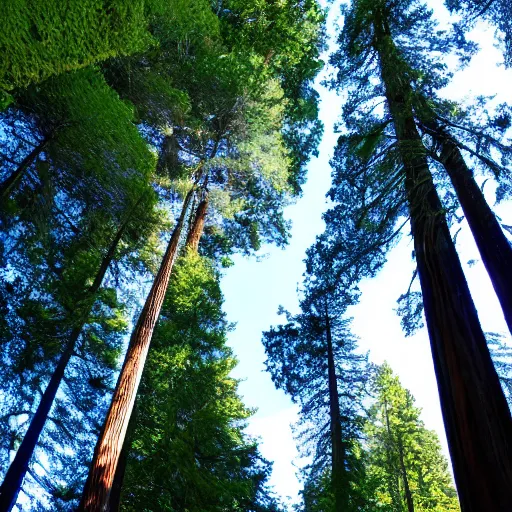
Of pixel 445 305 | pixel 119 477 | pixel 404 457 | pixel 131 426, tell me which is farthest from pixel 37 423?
pixel 404 457

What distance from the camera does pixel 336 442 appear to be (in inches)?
429

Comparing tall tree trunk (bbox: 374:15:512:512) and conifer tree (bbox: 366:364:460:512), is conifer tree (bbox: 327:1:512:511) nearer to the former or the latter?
tall tree trunk (bbox: 374:15:512:512)

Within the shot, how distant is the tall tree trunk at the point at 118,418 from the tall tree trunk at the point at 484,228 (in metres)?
5.31

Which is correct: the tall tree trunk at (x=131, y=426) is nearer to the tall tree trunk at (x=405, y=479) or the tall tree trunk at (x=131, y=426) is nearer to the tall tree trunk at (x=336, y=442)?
the tall tree trunk at (x=336, y=442)

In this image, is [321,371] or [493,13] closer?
[493,13]

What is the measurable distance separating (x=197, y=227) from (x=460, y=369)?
9536mm

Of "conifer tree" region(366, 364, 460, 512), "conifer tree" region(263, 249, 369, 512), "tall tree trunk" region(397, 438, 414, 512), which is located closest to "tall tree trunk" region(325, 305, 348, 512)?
"conifer tree" region(263, 249, 369, 512)

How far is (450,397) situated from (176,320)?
29.8 feet

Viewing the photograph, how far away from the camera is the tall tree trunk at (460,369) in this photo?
220cm

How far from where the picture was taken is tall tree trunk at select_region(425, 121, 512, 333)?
3.40m

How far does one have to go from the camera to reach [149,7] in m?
5.80

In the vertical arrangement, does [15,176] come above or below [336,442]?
above

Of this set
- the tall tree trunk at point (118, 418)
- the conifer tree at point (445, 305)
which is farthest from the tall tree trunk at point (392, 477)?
the tall tree trunk at point (118, 418)

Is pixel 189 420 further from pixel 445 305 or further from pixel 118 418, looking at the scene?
pixel 445 305
